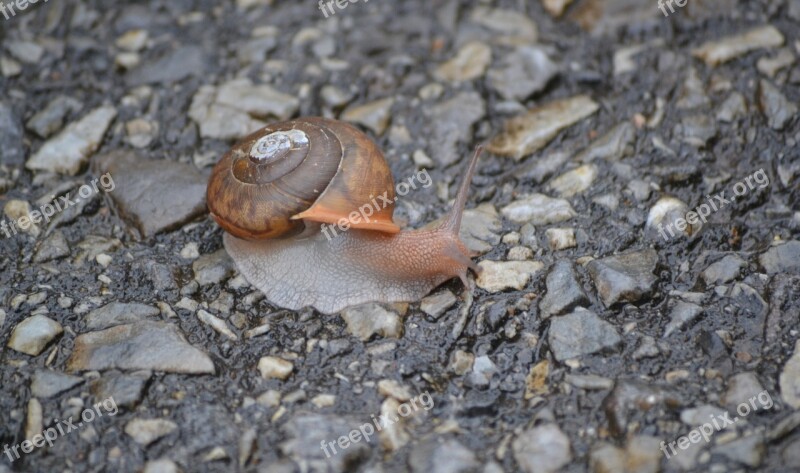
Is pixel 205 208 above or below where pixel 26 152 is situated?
below

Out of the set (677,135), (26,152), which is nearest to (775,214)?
(677,135)

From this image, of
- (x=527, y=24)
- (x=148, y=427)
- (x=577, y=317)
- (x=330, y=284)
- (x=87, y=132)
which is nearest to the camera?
(x=148, y=427)

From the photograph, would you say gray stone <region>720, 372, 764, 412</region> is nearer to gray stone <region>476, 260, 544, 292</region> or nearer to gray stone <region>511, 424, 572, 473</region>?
gray stone <region>511, 424, 572, 473</region>

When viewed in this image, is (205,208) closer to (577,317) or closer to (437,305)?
(437,305)

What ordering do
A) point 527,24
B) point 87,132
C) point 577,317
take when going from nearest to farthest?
1. point 577,317
2. point 87,132
3. point 527,24

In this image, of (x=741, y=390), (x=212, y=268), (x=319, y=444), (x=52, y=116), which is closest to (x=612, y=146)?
(x=741, y=390)

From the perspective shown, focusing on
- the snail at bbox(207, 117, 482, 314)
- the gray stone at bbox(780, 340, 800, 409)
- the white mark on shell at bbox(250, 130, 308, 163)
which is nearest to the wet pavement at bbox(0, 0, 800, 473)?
the gray stone at bbox(780, 340, 800, 409)

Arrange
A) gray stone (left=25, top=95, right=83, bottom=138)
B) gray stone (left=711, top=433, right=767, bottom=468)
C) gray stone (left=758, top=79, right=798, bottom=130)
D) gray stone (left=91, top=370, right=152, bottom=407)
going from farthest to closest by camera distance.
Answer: gray stone (left=25, top=95, right=83, bottom=138)
gray stone (left=758, top=79, right=798, bottom=130)
gray stone (left=91, top=370, right=152, bottom=407)
gray stone (left=711, top=433, right=767, bottom=468)
